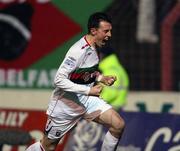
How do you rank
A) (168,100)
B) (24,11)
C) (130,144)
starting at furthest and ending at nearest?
(24,11), (168,100), (130,144)

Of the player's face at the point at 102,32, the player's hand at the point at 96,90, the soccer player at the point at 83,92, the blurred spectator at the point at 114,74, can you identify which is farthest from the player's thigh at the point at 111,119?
the blurred spectator at the point at 114,74

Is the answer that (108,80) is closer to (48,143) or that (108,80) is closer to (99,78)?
(99,78)

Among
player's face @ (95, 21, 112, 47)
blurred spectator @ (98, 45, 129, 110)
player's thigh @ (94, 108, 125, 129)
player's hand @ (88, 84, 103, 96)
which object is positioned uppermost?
player's face @ (95, 21, 112, 47)

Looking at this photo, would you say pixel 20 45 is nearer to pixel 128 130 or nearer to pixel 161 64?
pixel 161 64

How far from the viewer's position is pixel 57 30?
56.0 feet

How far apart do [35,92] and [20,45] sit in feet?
9.19

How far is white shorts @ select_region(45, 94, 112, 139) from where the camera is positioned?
8938 mm

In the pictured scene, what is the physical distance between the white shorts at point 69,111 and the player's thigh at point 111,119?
5cm

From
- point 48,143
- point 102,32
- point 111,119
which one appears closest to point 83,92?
point 111,119

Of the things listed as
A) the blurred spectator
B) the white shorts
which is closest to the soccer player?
the white shorts

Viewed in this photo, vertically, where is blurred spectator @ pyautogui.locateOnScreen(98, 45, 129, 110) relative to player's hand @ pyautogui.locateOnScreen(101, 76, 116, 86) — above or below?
below

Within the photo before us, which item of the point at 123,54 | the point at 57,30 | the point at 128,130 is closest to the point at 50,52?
the point at 57,30

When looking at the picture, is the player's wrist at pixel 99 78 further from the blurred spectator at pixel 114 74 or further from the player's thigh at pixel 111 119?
the blurred spectator at pixel 114 74

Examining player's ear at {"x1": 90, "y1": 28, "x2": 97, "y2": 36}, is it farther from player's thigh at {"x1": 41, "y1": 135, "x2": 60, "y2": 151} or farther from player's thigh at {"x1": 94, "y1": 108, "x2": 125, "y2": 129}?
player's thigh at {"x1": 41, "y1": 135, "x2": 60, "y2": 151}
